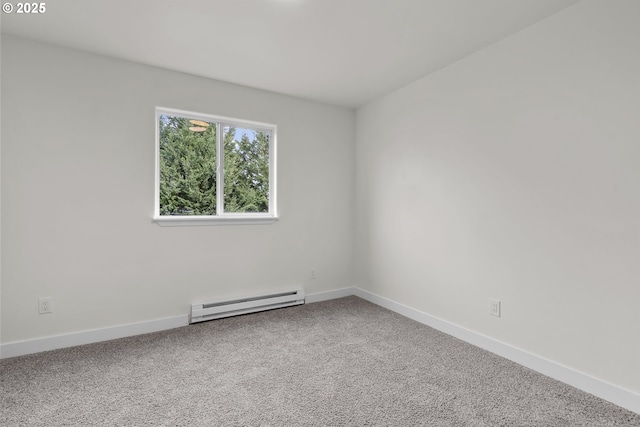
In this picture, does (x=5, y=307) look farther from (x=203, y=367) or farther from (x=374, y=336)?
(x=374, y=336)

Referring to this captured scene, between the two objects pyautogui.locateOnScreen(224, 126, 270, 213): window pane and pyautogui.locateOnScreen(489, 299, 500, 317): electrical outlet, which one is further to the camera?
pyautogui.locateOnScreen(224, 126, 270, 213): window pane

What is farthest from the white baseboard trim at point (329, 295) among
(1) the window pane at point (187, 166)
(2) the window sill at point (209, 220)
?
(1) the window pane at point (187, 166)

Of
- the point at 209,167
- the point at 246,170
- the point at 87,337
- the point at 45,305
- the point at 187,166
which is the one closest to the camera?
the point at 45,305

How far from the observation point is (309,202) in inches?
144

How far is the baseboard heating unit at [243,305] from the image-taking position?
2.96m

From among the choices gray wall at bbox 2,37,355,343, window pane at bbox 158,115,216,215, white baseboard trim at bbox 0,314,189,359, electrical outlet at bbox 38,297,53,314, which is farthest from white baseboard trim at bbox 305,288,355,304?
electrical outlet at bbox 38,297,53,314

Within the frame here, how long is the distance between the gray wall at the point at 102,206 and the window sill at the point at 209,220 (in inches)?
2.2

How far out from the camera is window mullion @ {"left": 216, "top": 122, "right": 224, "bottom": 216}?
318 cm

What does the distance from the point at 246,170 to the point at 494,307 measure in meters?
2.65

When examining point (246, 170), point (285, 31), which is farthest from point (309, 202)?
point (285, 31)

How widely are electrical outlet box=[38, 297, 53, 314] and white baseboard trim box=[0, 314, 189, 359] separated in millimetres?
207

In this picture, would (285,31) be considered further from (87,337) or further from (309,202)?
(87,337)

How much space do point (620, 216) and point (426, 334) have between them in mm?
1622
